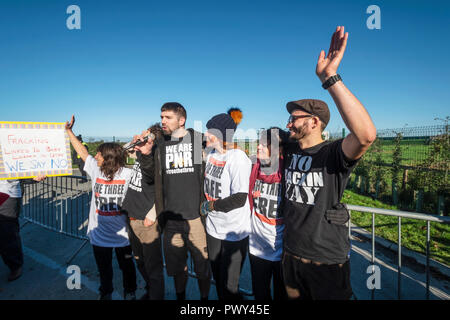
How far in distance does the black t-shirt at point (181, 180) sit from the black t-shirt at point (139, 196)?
0.56 feet

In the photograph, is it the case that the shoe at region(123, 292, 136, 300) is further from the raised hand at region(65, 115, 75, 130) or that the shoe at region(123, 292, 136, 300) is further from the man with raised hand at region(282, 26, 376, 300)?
the raised hand at region(65, 115, 75, 130)

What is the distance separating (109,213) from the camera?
2545 millimetres

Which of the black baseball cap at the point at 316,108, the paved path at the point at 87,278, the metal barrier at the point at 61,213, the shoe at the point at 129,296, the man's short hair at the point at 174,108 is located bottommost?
the paved path at the point at 87,278

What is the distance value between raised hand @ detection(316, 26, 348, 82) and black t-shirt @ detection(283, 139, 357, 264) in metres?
0.50

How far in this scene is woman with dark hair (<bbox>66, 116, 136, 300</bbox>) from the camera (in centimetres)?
254

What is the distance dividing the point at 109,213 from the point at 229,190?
58.8 inches

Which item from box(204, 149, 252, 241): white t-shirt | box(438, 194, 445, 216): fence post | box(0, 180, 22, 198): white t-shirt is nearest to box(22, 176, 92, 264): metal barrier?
box(0, 180, 22, 198): white t-shirt

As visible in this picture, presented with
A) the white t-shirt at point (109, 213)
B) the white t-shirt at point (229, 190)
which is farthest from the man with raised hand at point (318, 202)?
the white t-shirt at point (109, 213)

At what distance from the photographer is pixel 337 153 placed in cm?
149

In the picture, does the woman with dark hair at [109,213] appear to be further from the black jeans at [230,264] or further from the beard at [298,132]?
the beard at [298,132]

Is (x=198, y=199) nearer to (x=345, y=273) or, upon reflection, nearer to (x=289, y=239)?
(x=289, y=239)

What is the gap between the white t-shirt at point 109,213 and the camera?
2537 millimetres
